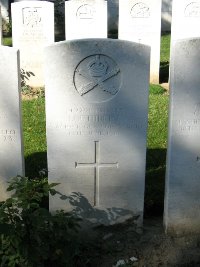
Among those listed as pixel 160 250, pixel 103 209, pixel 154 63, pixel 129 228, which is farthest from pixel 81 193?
pixel 154 63

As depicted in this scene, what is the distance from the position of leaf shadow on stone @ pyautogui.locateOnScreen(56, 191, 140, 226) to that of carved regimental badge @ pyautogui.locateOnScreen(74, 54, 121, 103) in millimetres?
898

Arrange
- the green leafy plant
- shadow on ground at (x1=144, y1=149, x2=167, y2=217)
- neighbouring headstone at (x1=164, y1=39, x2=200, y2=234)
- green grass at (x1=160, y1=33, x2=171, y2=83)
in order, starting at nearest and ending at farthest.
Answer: the green leafy plant, neighbouring headstone at (x1=164, y1=39, x2=200, y2=234), shadow on ground at (x1=144, y1=149, x2=167, y2=217), green grass at (x1=160, y1=33, x2=171, y2=83)

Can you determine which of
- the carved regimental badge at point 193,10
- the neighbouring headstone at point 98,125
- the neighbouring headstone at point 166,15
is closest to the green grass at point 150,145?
the neighbouring headstone at point 98,125

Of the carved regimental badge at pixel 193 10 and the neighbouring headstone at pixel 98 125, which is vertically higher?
the carved regimental badge at pixel 193 10

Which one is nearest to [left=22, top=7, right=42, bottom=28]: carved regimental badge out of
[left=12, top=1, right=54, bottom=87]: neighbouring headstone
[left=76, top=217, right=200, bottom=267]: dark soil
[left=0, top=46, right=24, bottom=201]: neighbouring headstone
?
[left=12, top=1, right=54, bottom=87]: neighbouring headstone

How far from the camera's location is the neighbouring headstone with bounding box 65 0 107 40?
8914 millimetres

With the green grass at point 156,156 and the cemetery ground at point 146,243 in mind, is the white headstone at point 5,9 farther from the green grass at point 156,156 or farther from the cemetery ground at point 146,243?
the cemetery ground at point 146,243

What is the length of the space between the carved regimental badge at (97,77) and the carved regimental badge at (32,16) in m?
5.29

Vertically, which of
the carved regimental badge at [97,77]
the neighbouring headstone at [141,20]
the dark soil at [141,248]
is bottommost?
the dark soil at [141,248]

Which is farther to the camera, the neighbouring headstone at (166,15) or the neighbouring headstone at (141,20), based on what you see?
the neighbouring headstone at (166,15)

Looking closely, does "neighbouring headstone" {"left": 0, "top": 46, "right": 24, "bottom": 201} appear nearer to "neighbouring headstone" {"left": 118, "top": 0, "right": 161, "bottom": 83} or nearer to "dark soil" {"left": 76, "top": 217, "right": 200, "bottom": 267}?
"dark soil" {"left": 76, "top": 217, "right": 200, "bottom": 267}

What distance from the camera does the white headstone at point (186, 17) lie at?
930 cm

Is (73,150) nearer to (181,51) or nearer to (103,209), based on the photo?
(103,209)

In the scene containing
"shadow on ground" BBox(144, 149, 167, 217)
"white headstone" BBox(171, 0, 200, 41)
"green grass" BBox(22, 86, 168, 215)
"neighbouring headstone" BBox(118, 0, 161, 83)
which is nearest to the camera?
"shadow on ground" BBox(144, 149, 167, 217)
